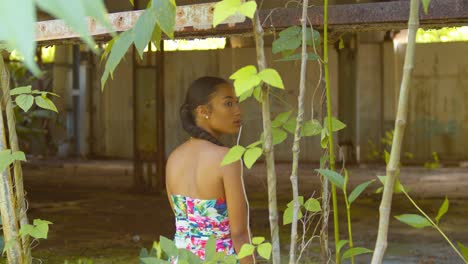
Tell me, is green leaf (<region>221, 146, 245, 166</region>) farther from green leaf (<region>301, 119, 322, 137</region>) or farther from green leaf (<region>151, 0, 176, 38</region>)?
green leaf (<region>151, 0, 176, 38</region>)

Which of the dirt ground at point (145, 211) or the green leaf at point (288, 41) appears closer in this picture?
the green leaf at point (288, 41)

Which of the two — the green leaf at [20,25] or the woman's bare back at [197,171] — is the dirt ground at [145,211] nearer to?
the woman's bare back at [197,171]

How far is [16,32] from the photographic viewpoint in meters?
0.59

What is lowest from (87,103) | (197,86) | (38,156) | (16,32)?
(38,156)

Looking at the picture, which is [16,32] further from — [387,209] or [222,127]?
[222,127]

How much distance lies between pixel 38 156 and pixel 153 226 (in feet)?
36.8

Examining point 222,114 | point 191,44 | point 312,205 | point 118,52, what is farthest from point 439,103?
point 118,52

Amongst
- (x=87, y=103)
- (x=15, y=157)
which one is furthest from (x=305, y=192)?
(x=15, y=157)

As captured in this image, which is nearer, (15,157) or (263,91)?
(263,91)

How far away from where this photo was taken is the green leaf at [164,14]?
1.44m

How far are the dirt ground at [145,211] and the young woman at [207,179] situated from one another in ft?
6.86

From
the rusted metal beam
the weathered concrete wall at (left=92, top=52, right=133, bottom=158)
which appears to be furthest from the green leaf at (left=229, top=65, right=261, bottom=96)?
the weathered concrete wall at (left=92, top=52, right=133, bottom=158)

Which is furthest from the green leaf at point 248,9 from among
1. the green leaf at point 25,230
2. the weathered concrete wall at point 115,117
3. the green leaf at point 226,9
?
the weathered concrete wall at point 115,117

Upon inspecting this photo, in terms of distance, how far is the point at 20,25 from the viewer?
594 mm
